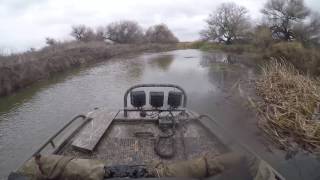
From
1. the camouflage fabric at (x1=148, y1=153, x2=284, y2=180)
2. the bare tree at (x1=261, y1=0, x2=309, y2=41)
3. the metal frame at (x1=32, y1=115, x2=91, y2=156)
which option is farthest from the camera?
the bare tree at (x1=261, y1=0, x2=309, y2=41)

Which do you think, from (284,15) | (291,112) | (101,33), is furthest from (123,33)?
(291,112)

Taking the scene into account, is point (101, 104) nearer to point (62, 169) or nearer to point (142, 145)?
point (142, 145)

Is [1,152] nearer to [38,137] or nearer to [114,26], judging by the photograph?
[38,137]

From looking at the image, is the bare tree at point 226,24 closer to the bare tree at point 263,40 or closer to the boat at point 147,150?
the bare tree at point 263,40

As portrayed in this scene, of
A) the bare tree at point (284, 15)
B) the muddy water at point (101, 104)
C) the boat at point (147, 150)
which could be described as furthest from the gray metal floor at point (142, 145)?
the bare tree at point (284, 15)

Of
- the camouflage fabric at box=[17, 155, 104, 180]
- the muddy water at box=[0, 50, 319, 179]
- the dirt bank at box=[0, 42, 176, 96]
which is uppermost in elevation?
A: the camouflage fabric at box=[17, 155, 104, 180]

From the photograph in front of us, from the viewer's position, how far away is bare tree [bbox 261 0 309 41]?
24.0 m

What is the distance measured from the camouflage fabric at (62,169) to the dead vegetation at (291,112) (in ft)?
13.5

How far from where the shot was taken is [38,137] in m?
7.80

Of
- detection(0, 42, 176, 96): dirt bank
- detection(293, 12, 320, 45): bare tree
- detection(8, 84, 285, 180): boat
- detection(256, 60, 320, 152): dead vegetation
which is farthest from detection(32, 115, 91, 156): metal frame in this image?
detection(293, 12, 320, 45): bare tree

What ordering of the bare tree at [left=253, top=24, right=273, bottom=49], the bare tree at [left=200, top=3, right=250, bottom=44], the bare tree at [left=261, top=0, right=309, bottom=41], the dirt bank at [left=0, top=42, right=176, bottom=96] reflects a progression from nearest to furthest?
1. the dirt bank at [left=0, top=42, right=176, bottom=96]
2. the bare tree at [left=253, top=24, right=273, bottom=49]
3. the bare tree at [left=261, top=0, right=309, bottom=41]
4. the bare tree at [left=200, top=3, right=250, bottom=44]

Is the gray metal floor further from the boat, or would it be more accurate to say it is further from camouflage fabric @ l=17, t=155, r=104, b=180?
Result: camouflage fabric @ l=17, t=155, r=104, b=180

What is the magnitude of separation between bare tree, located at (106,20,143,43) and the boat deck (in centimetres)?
4364

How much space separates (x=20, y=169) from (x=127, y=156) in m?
1.44
